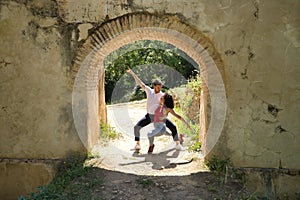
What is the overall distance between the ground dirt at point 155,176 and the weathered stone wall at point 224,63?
0.49 meters

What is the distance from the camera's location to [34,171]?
14.0ft

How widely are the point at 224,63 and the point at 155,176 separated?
188 centimetres

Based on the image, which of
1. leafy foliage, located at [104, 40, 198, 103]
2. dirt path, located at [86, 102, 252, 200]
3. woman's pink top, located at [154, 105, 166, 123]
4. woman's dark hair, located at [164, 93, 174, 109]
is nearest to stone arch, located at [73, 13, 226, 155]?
dirt path, located at [86, 102, 252, 200]

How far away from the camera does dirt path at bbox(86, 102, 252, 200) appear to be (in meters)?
3.65

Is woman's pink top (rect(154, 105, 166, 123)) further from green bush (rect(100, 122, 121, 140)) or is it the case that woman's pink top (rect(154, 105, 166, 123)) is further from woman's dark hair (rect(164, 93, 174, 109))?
green bush (rect(100, 122, 121, 140))

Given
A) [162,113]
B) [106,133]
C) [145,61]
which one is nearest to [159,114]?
[162,113]

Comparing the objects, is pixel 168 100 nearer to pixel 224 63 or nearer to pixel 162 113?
pixel 162 113

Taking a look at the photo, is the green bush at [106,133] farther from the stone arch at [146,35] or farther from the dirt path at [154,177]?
the stone arch at [146,35]

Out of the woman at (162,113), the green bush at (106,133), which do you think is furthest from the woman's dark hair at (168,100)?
the green bush at (106,133)

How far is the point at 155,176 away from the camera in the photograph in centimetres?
420

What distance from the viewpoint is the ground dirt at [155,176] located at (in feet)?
12.0

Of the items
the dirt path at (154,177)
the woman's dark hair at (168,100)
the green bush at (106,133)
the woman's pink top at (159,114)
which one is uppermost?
the woman's dark hair at (168,100)

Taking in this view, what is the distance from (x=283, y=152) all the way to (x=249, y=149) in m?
0.47

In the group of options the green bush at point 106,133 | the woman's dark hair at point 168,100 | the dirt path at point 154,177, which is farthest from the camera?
the green bush at point 106,133
